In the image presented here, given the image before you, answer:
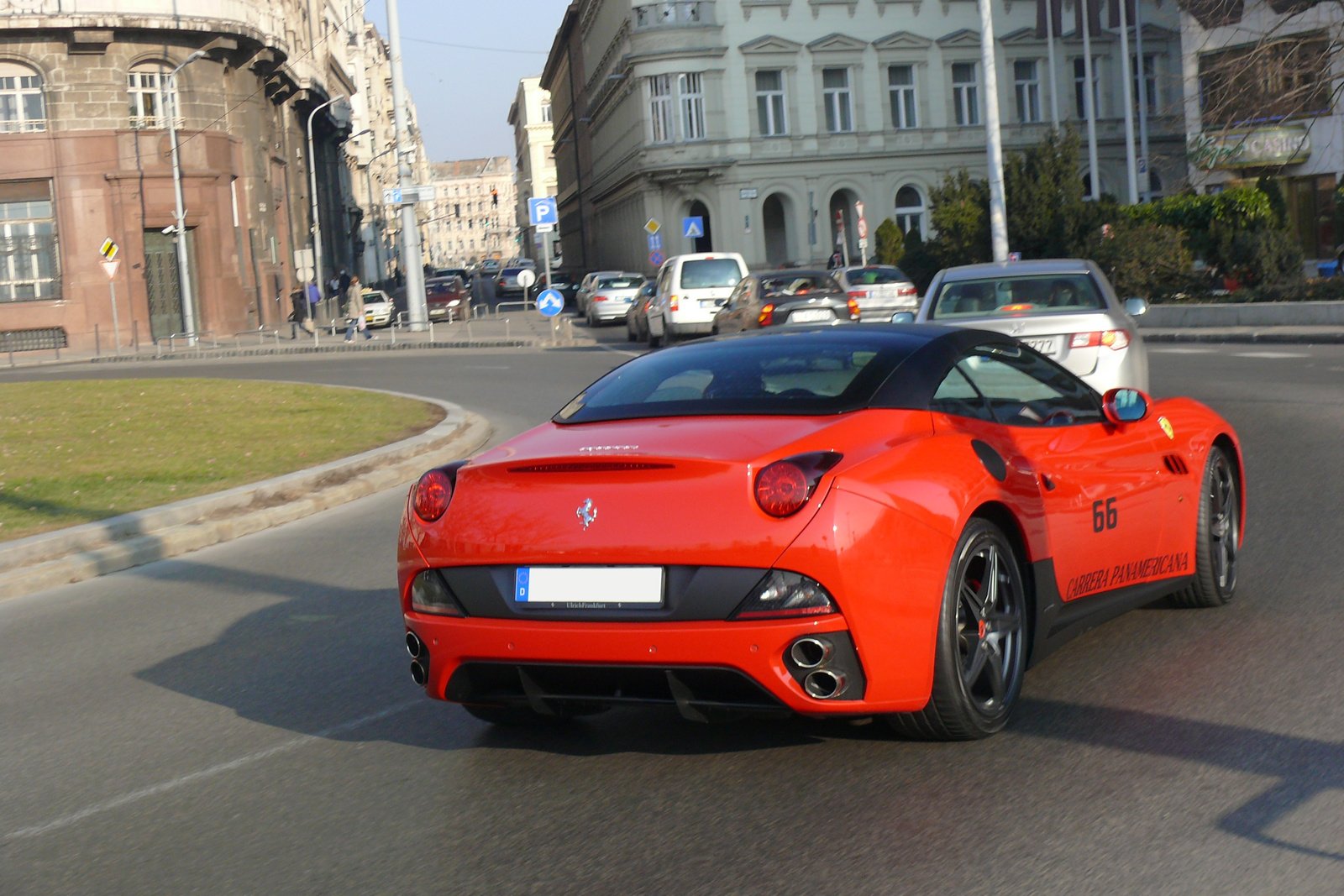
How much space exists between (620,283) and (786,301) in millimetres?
23077

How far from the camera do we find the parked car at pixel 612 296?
155ft

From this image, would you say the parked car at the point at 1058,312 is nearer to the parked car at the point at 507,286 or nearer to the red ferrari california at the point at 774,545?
the red ferrari california at the point at 774,545

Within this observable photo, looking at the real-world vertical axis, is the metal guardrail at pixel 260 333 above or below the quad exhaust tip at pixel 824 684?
above

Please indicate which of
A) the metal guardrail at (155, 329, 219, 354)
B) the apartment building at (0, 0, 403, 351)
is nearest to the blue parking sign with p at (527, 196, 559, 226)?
the metal guardrail at (155, 329, 219, 354)

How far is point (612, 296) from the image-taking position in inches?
1855

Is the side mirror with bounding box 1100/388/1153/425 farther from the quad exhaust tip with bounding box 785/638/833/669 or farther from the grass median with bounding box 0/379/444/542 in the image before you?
the grass median with bounding box 0/379/444/542

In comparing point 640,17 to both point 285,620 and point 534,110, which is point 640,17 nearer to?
point 285,620

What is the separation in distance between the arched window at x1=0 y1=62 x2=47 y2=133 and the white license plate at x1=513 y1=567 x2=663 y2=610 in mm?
50619

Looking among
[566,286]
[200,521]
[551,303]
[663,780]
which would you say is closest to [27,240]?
[551,303]

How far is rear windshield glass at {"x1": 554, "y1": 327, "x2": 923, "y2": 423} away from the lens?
491 cm

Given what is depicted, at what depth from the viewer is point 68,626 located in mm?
7863

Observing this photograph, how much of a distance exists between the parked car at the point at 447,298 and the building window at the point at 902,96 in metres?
20.3

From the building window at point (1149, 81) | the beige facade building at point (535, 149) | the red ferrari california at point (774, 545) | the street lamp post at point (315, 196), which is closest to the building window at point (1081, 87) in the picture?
the building window at point (1149, 81)

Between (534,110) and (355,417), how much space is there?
18251 cm
